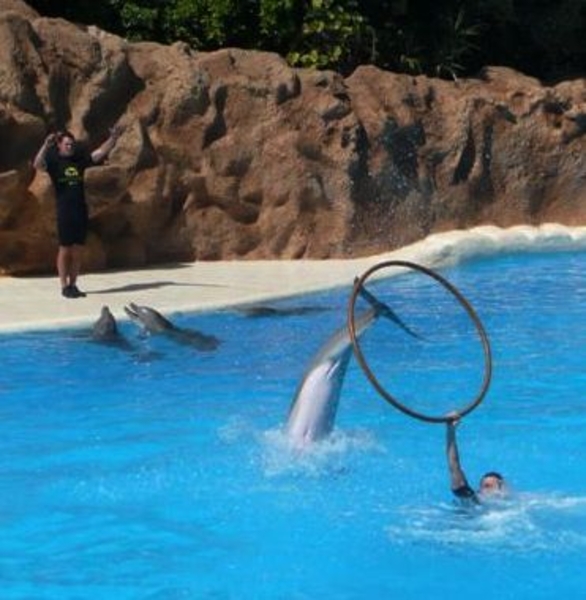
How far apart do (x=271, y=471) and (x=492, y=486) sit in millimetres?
1266

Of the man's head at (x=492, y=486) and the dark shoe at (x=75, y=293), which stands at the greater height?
the man's head at (x=492, y=486)

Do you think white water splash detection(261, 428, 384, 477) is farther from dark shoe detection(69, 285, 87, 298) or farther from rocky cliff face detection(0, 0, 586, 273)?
rocky cliff face detection(0, 0, 586, 273)

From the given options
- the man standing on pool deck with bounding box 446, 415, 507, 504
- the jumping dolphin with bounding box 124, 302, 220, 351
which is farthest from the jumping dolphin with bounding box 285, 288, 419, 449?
the jumping dolphin with bounding box 124, 302, 220, 351

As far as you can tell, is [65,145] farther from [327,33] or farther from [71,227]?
[327,33]

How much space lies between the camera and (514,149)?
650 inches

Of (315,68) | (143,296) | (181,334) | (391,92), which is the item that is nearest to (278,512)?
(181,334)

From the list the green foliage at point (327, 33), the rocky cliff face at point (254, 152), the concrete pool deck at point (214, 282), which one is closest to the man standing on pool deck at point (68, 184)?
the concrete pool deck at point (214, 282)

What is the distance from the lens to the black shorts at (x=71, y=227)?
12.0 meters

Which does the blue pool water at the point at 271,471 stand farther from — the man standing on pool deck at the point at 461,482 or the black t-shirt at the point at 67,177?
Answer: the black t-shirt at the point at 67,177

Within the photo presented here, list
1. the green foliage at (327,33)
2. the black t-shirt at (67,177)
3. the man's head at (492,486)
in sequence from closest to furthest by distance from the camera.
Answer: the man's head at (492,486) < the black t-shirt at (67,177) < the green foliage at (327,33)

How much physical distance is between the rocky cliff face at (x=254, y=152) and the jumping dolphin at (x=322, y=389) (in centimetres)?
613

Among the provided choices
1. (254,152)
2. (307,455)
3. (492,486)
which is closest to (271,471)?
(307,455)

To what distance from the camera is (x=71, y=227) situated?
12.1 metres

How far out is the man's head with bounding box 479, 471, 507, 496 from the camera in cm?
643
